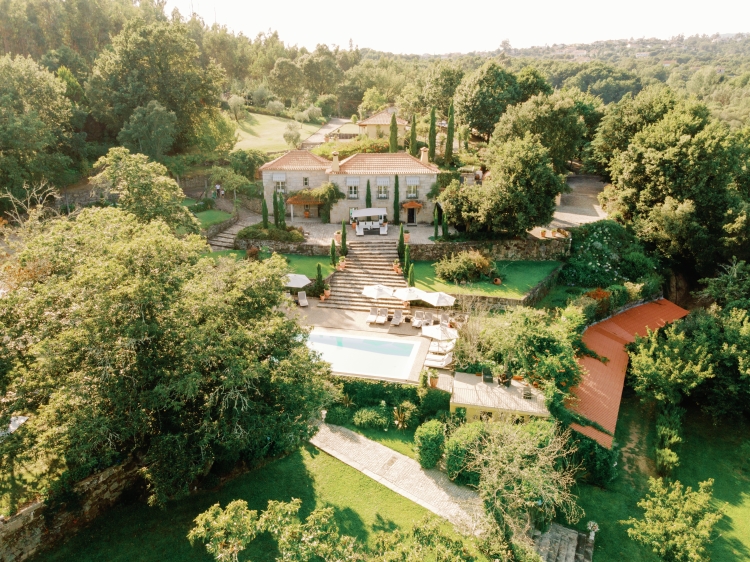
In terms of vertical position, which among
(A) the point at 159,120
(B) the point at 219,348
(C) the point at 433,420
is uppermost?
(A) the point at 159,120

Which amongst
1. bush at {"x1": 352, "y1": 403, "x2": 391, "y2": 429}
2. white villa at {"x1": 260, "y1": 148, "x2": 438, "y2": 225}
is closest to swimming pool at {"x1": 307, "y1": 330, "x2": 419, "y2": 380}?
bush at {"x1": 352, "y1": 403, "x2": 391, "y2": 429}

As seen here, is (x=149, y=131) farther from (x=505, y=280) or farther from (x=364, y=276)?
(x=505, y=280)

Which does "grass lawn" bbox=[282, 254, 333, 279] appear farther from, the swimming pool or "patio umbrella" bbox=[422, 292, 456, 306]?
"patio umbrella" bbox=[422, 292, 456, 306]

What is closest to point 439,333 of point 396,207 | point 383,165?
point 396,207

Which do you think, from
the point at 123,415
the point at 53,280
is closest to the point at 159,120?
the point at 53,280

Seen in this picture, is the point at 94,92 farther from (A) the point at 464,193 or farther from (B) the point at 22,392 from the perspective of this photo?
(B) the point at 22,392

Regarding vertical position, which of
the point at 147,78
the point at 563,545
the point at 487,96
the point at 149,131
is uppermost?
the point at 147,78
